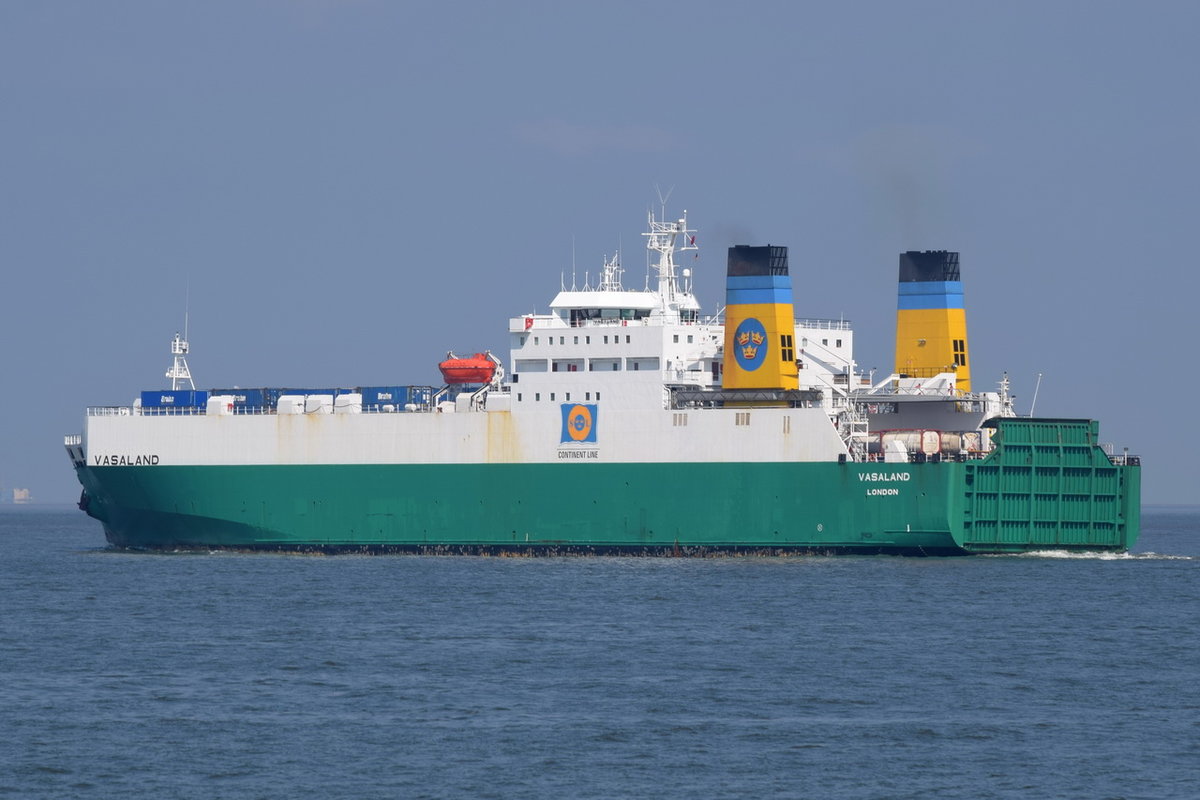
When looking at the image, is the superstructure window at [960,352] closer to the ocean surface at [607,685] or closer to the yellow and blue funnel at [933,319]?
the yellow and blue funnel at [933,319]

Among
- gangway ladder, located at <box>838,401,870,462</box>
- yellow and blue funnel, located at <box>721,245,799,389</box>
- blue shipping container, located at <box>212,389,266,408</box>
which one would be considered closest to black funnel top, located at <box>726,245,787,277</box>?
yellow and blue funnel, located at <box>721,245,799,389</box>

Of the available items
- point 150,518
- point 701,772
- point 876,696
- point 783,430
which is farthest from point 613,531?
point 701,772

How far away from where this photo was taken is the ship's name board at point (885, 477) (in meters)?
50.2

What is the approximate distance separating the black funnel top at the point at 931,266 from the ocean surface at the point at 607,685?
37.0 feet

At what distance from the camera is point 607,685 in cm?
3036

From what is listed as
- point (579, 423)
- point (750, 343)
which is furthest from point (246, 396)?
point (750, 343)

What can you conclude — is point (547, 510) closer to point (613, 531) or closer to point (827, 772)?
point (613, 531)

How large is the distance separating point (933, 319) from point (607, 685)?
2897cm

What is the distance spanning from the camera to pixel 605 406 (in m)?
53.6

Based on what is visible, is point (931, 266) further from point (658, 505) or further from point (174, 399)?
point (174, 399)

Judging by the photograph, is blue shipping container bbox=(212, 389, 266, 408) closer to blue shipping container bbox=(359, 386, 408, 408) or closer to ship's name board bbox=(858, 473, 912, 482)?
blue shipping container bbox=(359, 386, 408, 408)

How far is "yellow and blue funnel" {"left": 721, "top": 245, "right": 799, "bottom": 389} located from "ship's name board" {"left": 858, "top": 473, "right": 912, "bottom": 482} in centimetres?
337

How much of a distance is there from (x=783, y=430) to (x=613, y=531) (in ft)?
19.2

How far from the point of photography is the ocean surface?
24.0 meters
